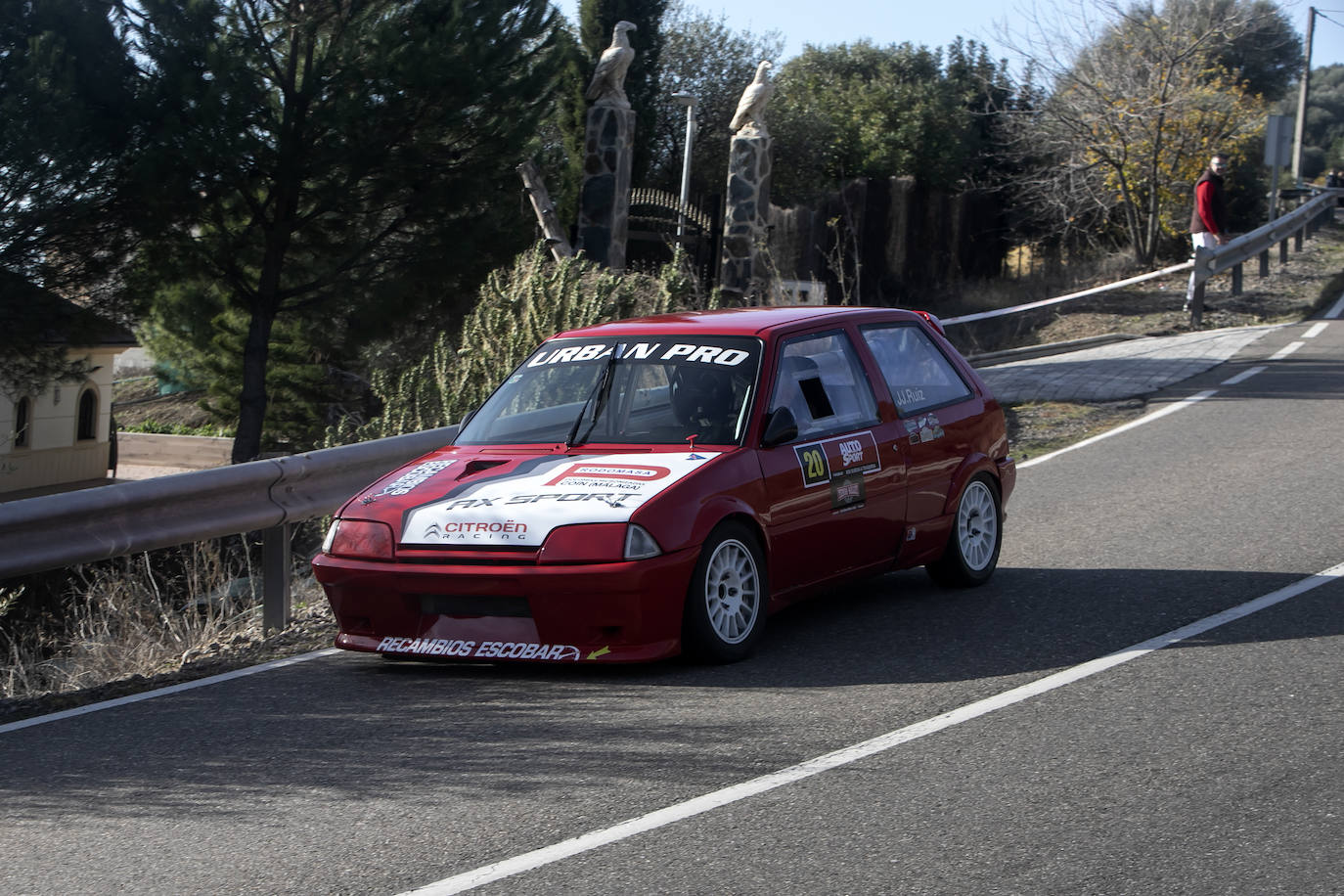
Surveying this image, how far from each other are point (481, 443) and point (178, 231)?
12.1 m

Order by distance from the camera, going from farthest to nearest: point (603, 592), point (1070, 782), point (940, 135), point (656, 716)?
1. point (940, 135)
2. point (603, 592)
3. point (656, 716)
4. point (1070, 782)

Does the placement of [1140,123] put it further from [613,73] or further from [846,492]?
[846,492]

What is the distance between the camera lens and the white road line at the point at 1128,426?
42.6 feet

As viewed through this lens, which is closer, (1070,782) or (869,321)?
(1070,782)

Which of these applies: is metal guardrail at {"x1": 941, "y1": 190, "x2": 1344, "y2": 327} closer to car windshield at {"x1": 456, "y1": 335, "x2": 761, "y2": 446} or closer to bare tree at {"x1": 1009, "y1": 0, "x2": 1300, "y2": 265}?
bare tree at {"x1": 1009, "y1": 0, "x2": 1300, "y2": 265}

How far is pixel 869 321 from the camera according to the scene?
821 cm

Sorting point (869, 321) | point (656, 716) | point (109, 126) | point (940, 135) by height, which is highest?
point (940, 135)

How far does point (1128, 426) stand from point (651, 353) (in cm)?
797

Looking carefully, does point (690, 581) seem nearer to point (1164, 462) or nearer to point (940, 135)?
point (1164, 462)

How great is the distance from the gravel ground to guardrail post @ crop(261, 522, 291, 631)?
8 cm

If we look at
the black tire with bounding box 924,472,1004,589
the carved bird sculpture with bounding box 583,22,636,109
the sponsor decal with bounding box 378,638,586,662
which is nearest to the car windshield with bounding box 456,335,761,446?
the sponsor decal with bounding box 378,638,586,662

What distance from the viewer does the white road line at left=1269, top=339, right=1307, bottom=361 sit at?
18.0 meters

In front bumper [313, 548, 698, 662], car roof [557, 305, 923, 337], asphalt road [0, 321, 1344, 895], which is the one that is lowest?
asphalt road [0, 321, 1344, 895]

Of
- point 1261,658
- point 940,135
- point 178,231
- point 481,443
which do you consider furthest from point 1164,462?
point 940,135
